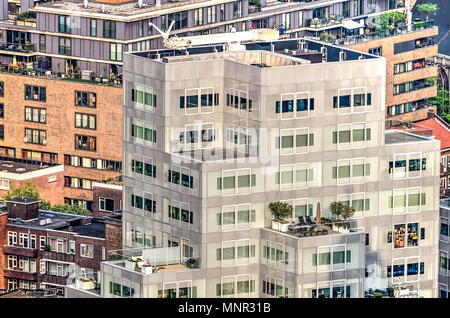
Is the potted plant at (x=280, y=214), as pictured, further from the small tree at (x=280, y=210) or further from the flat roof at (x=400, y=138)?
the flat roof at (x=400, y=138)

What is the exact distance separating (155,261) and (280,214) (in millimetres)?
11495

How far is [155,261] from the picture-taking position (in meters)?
183

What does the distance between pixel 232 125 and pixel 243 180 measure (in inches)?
265

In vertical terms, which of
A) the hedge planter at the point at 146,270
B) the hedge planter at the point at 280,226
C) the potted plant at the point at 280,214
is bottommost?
the hedge planter at the point at 146,270

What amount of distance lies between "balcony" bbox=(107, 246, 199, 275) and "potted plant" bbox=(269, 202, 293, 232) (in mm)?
7635

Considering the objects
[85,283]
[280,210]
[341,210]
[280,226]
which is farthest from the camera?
[85,283]

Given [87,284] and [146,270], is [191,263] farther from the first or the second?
[87,284]

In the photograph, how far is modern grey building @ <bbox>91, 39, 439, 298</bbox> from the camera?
18175 cm

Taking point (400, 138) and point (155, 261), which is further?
point (400, 138)

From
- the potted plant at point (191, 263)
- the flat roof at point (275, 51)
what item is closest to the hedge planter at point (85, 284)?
the potted plant at point (191, 263)

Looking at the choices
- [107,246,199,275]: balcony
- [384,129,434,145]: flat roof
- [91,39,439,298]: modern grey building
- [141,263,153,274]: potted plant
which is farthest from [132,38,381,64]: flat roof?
[141,263,153,274]: potted plant

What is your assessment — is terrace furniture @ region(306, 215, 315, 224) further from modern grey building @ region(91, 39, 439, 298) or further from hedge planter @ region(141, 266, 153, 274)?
hedge planter @ region(141, 266, 153, 274)

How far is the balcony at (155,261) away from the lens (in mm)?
181125

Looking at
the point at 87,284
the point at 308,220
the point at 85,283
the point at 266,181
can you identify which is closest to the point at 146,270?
the point at 87,284
